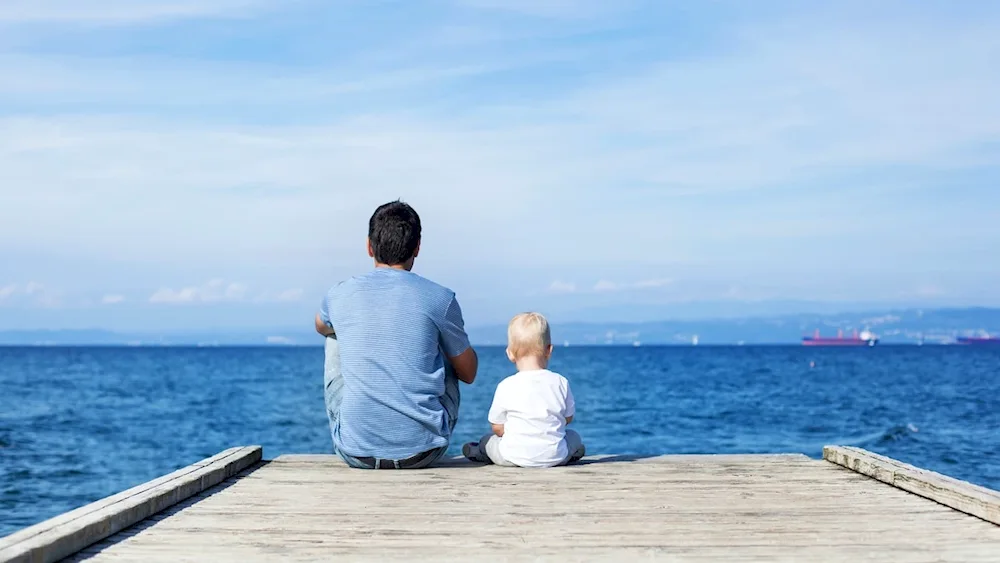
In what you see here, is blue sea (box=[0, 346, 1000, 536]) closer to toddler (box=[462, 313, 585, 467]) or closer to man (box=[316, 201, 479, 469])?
man (box=[316, 201, 479, 469])

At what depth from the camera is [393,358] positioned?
5.41m

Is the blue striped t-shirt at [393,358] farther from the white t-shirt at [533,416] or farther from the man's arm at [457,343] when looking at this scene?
the white t-shirt at [533,416]

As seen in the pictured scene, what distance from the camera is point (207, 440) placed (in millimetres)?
24938

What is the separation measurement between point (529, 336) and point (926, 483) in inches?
85.0

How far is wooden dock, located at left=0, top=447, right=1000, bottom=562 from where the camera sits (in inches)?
141

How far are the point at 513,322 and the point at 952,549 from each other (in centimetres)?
278

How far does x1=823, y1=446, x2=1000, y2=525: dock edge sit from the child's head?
184cm

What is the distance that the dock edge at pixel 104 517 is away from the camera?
329 centimetres

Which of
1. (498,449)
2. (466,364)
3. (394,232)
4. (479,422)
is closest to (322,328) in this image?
A: (394,232)

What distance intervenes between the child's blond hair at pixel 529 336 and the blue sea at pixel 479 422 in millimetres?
9640

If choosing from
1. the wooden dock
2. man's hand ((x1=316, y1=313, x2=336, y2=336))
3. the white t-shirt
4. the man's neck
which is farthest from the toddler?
man's hand ((x1=316, y1=313, x2=336, y2=336))

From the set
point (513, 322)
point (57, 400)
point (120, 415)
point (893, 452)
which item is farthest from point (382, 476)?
point (57, 400)

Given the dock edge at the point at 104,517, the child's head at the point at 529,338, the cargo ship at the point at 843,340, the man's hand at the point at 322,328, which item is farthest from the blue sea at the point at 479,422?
the cargo ship at the point at 843,340

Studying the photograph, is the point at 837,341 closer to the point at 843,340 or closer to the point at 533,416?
the point at 843,340
